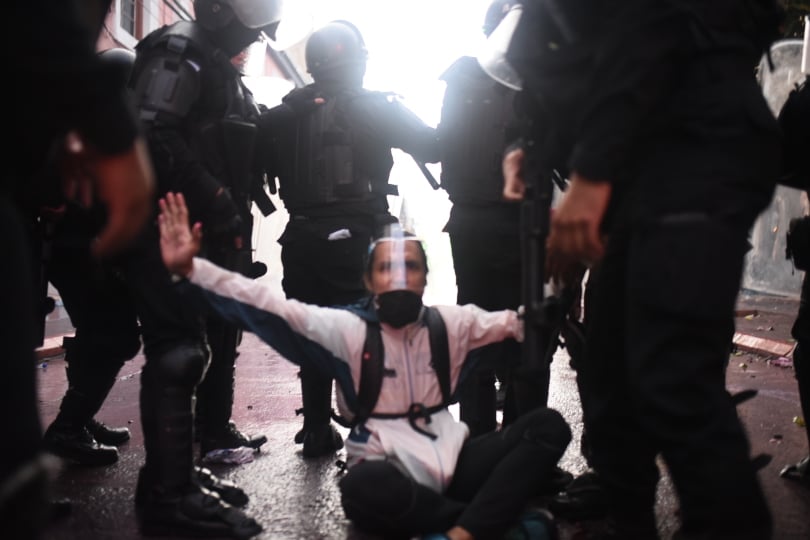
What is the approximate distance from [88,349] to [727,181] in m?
2.95

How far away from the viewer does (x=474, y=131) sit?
3883mm

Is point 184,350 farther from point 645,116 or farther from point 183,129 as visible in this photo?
point 645,116

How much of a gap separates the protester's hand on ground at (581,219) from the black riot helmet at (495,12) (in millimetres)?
2100

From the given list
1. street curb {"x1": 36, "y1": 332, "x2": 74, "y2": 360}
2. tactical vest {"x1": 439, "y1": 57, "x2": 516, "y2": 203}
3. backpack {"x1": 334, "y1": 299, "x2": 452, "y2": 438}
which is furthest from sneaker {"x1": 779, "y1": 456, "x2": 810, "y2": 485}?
street curb {"x1": 36, "y1": 332, "x2": 74, "y2": 360}

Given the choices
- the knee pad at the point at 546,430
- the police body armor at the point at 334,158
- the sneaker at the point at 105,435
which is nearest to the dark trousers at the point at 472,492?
the knee pad at the point at 546,430

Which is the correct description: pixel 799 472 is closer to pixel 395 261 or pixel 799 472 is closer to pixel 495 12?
pixel 395 261

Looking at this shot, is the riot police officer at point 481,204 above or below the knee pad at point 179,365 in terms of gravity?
above

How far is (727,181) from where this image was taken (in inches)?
76.8

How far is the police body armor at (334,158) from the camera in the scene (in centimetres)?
413

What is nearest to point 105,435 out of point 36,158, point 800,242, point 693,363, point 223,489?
point 223,489

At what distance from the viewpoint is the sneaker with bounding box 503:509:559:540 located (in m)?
2.71

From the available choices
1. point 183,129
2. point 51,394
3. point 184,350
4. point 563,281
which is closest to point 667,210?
point 563,281

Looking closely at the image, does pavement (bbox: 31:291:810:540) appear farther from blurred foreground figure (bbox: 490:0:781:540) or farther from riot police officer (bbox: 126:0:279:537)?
blurred foreground figure (bbox: 490:0:781:540)

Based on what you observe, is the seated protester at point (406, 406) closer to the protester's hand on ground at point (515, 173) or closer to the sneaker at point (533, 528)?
the sneaker at point (533, 528)
